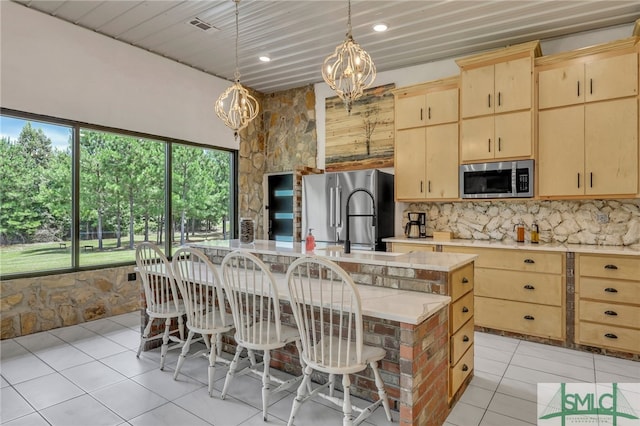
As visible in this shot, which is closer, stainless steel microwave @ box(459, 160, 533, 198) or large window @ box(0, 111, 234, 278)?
large window @ box(0, 111, 234, 278)

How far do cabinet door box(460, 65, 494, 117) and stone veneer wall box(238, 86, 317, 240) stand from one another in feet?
7.82

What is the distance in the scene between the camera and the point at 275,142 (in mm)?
6199

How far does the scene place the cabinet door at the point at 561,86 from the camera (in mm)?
3574

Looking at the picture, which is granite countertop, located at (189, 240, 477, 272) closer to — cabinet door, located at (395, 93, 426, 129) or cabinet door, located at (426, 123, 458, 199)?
cabinet door, located at (426, 123, 458, 199)

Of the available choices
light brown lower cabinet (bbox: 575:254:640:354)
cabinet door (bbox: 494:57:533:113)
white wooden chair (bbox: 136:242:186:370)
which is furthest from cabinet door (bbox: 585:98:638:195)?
white wooden chair (bbox: 136:242:186:370)

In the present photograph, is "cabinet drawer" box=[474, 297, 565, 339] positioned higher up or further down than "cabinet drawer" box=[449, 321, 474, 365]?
further down

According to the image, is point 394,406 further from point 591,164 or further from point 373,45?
point 373,45

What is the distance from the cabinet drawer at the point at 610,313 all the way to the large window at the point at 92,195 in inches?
185

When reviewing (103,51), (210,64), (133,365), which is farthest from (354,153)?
(133,365)

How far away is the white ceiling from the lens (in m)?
3.52

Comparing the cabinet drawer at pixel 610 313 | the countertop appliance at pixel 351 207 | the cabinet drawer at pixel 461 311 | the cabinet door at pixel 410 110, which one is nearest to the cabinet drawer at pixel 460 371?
the cabinet drawer at pixel 461 311

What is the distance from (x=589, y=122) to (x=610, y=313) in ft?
5.88

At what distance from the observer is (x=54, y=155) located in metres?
3.93

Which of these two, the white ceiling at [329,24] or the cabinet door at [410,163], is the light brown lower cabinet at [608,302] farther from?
the white ceiling at [329,24]
